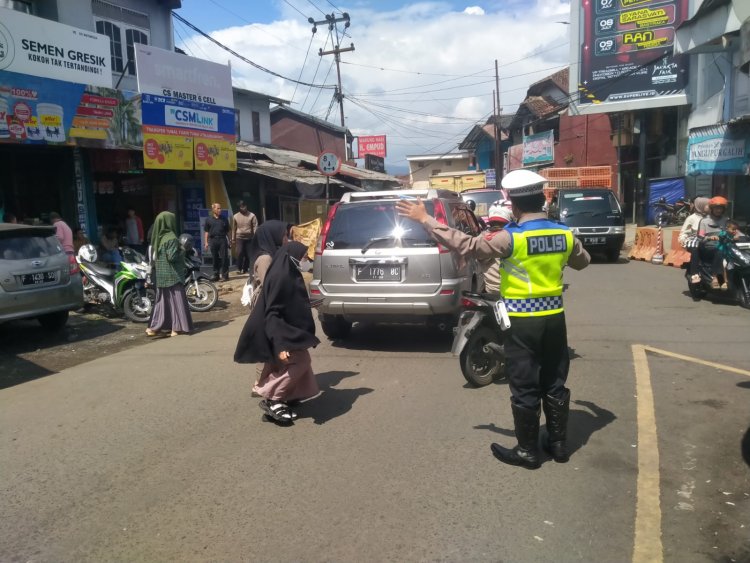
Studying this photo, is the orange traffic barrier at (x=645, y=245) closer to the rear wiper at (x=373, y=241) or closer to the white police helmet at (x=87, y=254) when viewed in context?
the rear wiper at (x=373, y=241)

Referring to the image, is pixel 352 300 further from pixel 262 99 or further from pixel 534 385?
pixel 262 99

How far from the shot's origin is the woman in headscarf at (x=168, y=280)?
8719 millimetres

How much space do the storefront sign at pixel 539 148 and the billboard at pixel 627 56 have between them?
31.5 ft

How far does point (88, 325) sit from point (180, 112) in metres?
6.37

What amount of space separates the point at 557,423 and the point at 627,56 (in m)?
25.6

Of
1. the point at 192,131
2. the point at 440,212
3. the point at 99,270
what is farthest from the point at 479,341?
the point at 192,131

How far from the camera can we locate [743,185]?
66.5ft

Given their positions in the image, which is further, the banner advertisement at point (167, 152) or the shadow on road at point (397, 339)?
the banner advertisement at point (167, 152)

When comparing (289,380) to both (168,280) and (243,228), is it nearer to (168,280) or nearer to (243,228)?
(168,280)

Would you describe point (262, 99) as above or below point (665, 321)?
above

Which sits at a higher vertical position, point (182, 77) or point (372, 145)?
point (372, 145)

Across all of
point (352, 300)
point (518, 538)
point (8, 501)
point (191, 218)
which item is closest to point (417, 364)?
point (352, 300)

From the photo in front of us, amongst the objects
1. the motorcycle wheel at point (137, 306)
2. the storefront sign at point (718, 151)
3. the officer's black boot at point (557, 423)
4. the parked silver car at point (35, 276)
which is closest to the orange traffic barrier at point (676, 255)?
the storefront sign at point (718, 151)

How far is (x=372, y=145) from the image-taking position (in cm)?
5281
